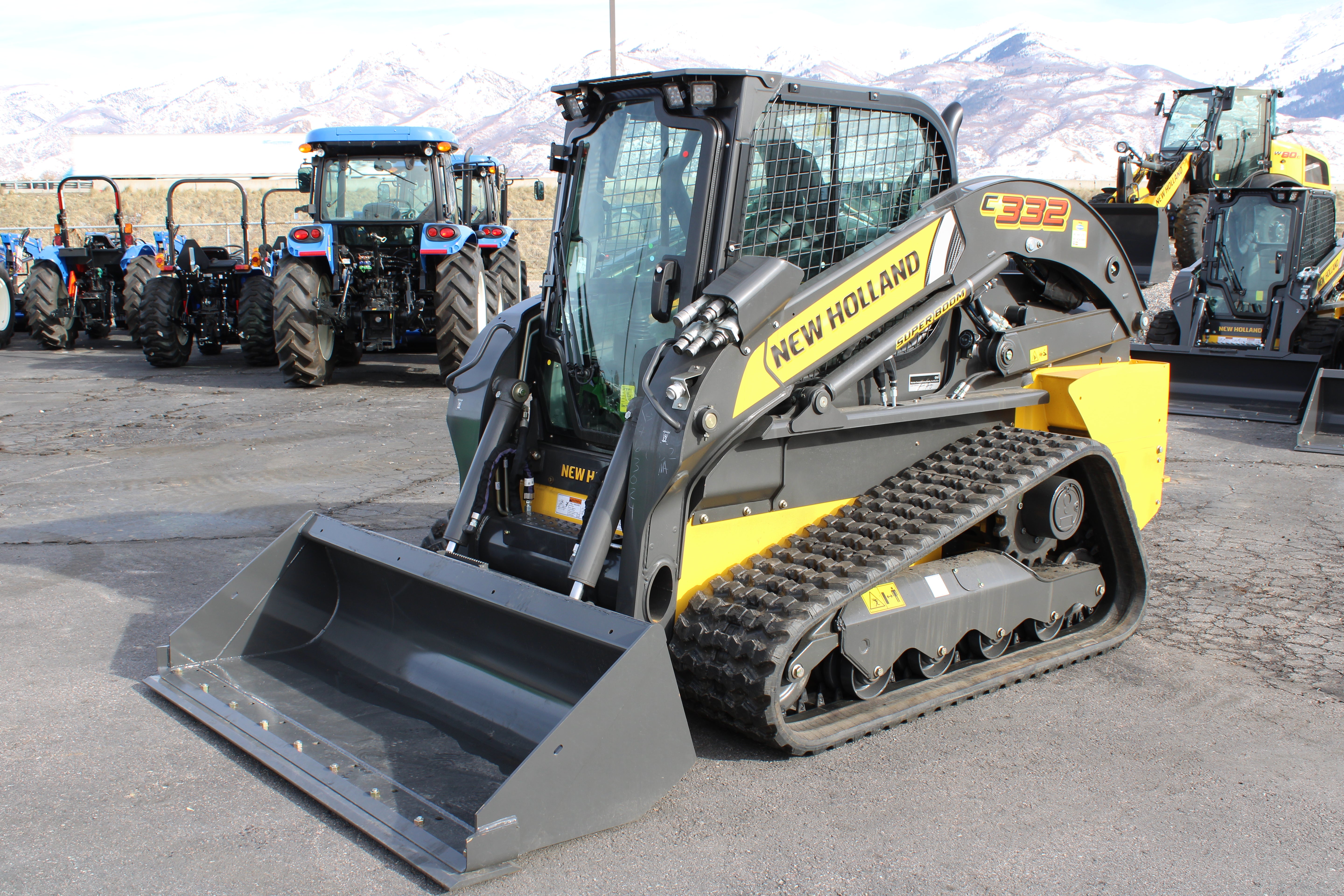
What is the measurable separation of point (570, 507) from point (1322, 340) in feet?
34.5

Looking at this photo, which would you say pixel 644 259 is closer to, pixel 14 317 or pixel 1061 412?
pixel 1061 412

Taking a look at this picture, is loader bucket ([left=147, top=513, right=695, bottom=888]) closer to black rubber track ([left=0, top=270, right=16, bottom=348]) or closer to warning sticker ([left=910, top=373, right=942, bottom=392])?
warning sticker ([left=910, top=373, right=942, bottom=392])

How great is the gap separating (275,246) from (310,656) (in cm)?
1157

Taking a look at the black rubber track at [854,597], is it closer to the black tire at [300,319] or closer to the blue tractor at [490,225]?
the blue tractor at [490,225]

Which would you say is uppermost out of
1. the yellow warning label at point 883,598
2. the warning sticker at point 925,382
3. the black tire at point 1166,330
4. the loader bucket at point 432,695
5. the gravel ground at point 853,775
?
the warning sticker at point 925,382

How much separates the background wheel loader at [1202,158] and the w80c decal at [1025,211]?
1344 centimetres

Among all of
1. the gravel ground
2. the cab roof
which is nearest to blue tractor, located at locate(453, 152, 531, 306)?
the cab roof

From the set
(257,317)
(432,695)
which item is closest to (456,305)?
(257,317)

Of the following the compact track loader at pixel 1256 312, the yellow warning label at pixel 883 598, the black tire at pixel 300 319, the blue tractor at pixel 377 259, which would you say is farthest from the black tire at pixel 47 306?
the yellow warning label at pixel 883 598

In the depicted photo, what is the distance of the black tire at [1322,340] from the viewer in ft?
38.2

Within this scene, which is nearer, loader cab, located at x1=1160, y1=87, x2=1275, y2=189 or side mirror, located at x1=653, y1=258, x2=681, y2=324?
side mirror, located at x1=653, y1=258, x2=681, y2=324

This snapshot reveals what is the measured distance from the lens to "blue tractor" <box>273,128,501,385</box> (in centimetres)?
1214

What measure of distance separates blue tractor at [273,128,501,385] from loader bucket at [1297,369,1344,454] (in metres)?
8.21

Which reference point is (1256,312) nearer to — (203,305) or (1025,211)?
(1025,211)
